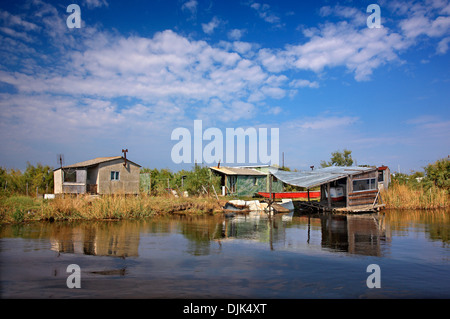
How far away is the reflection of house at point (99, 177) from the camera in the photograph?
96.5 feet

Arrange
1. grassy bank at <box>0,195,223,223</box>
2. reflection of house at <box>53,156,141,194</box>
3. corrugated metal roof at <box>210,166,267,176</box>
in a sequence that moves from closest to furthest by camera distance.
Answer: grassy bank at <box>0,195,223,223</box> < reflection of house at <box>53,156,141,194</box> < corrugated metal roof at <box>210,166,267,176</box>

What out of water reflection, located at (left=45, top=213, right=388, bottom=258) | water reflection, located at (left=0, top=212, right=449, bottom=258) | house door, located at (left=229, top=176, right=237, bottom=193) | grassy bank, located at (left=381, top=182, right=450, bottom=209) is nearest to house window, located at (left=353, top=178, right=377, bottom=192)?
grassy bank, located at (left=381, top=182, right=450, bottom=209)

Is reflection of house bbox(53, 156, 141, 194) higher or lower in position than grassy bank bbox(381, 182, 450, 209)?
higher

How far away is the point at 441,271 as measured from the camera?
8383 mm

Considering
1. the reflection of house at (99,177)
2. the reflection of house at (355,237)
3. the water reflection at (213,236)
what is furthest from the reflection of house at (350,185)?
the reflection of house at (99,177)

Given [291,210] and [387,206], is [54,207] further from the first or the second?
[387,206]

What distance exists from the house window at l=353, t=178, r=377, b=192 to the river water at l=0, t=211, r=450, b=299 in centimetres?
926

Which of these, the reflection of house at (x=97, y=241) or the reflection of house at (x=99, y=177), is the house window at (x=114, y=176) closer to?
the reflection of house at (x=99, y=177)

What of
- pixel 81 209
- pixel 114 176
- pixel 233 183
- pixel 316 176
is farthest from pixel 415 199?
pixel 114 176

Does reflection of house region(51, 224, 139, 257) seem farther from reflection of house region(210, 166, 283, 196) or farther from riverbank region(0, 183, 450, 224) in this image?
reflection of house region(210, 166, 283, 196)

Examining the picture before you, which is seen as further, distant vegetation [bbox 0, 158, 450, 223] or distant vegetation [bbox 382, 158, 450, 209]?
distant vegetation [bbox 382, 158, 450, 209]

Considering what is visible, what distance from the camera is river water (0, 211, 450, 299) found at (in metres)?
6.77

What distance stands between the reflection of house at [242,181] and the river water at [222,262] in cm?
2131
